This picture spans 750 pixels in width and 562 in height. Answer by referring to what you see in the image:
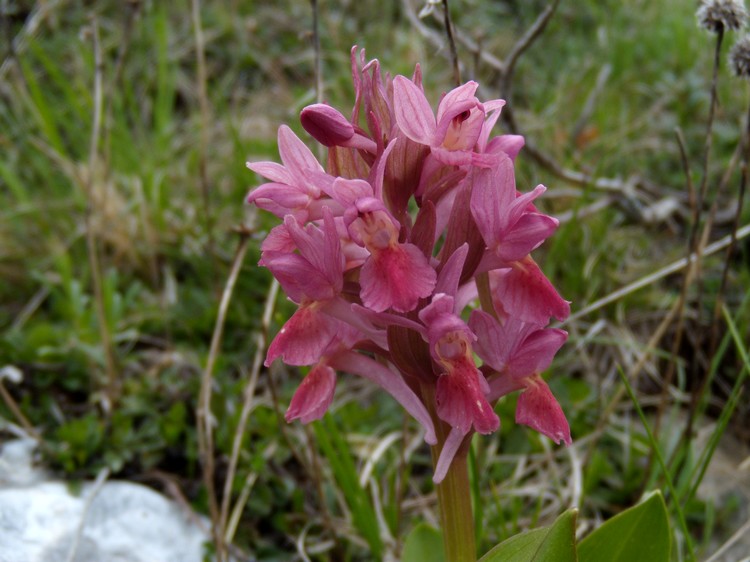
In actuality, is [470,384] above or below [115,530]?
above

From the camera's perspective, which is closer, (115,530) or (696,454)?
(115,530)

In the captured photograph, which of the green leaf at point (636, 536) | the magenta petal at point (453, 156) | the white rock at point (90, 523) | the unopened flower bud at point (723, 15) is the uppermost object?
the unopened flower bud at point (723, 15)

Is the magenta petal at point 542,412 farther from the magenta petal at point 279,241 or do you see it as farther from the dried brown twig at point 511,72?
the dried brown twig at point 511,72

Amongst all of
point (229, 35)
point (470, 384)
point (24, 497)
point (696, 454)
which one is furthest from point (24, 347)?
point (229, 35)

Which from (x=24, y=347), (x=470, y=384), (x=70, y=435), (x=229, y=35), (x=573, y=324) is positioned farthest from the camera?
(x=229, y=35)

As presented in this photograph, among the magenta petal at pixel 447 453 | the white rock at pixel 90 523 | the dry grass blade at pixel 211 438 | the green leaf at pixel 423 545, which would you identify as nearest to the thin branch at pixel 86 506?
the white rock at pixel 90 523

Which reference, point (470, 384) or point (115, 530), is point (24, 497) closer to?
point (115, 530)

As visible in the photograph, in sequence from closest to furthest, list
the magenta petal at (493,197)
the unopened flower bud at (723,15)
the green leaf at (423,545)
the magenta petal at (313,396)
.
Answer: the magenta petal at (493,197)
the magenta petal at (313,396)
the green leaf at (423,545)
the unopened flower bud at (723,15)

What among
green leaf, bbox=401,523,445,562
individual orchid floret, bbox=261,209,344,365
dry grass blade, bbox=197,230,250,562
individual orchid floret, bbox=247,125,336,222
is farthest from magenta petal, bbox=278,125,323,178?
green leaf, bbox=401,523,445,562
